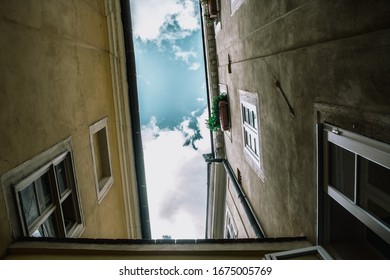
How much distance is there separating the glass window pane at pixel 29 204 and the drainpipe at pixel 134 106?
16.4ft

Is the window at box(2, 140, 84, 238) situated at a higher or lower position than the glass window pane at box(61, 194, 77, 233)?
higher

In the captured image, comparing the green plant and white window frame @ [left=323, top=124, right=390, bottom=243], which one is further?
the green plant

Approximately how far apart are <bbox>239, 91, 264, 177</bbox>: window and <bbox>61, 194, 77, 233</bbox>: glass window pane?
3300mm

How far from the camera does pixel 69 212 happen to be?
482cm

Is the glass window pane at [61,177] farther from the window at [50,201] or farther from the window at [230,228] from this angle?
the window at [230,228]

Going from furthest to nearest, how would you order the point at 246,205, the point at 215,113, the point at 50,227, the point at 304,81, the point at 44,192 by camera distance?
the point at 215,113
the point at 246,205
the point at 50,227
the point at 44,192
the point at 304,81

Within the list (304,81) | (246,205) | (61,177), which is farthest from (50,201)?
(246,205)

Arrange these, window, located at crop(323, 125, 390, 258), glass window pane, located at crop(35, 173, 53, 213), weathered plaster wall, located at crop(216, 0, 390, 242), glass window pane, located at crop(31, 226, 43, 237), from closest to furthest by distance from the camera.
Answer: weathered plaster wall, located at crop(216, 0, 390, 242), window, located at crop(323, 125, 390, 258), glass window pane, located at crop(31, 226, 43, 237), glass window pane, located at crop(35, 173, 53, 213)

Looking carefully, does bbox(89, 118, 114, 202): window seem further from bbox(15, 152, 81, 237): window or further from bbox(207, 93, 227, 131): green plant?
bbox(207, 93, 227, 131): green plant

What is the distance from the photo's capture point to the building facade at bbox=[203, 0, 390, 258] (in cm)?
226

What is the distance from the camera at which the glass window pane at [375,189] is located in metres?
2.43

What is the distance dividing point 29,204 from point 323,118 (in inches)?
132

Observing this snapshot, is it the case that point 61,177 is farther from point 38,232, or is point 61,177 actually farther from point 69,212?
point 38,232

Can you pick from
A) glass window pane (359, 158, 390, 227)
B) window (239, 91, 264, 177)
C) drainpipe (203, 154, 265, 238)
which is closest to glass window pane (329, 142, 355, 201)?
glass window pane (359, 158, 390, 227)
